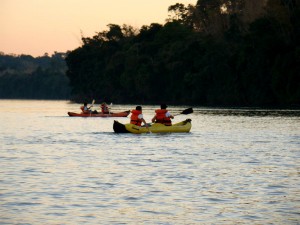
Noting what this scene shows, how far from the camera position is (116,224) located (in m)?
13.4

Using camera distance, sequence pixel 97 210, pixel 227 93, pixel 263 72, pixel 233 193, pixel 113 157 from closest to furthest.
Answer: pixel 97 210, pixel 233 193, pixel 113 157, pixel 263 72, pixel 227 93

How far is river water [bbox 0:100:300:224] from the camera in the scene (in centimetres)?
1420

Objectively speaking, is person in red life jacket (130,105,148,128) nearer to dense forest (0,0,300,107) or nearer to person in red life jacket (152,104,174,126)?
person in red life jacket (152,104,174,126)

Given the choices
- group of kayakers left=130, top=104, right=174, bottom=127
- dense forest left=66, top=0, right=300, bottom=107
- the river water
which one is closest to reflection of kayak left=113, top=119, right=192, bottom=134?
group of kayakers left=130, top=104, right=174, bottom=127

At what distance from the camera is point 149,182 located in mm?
18703

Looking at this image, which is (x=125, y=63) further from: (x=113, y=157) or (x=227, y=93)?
(x=113, y=157)

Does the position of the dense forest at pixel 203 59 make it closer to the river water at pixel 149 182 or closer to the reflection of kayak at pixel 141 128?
the reflection of kayak at pixel 141 128

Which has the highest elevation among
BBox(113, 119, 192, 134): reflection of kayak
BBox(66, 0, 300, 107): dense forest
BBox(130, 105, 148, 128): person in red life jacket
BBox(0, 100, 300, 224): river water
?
BBox(66, 0, 300, 107): dense forest

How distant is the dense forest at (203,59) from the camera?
299ft

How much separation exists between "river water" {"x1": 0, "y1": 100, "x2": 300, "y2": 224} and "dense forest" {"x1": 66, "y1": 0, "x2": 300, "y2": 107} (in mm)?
58959

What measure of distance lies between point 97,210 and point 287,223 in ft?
11.9

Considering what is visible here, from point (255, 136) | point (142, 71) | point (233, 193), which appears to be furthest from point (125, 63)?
point (233, 193)

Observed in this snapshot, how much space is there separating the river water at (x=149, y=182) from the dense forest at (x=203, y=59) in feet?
193

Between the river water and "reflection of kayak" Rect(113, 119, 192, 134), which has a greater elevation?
"reflection of kayak" Rect(113, 119, 192, 134)
